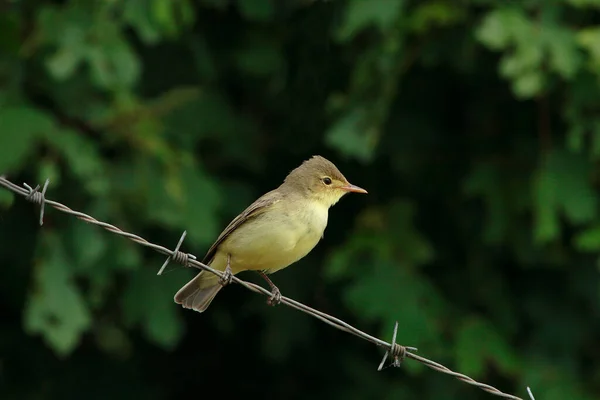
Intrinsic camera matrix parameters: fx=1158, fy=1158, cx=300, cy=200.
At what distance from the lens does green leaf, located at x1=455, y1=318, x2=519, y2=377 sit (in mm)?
8727

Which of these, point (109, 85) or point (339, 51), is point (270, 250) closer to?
point (109, 85)

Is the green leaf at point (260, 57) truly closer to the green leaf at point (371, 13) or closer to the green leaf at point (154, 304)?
the green leaf at point (371, 13)

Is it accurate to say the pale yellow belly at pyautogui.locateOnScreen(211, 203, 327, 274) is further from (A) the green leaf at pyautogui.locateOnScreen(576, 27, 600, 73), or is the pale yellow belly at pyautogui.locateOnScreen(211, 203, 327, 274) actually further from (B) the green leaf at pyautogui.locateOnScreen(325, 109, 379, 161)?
(A) the green leaf at pyautogui.locateOnScreen(576, 27, 600, 73)

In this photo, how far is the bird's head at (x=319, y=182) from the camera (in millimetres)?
6336

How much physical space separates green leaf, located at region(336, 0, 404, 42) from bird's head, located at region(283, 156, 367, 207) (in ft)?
4.63

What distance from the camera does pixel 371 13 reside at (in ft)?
25.4

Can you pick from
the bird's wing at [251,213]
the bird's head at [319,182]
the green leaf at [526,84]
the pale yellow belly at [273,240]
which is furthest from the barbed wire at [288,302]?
the green leaf at [526,84]

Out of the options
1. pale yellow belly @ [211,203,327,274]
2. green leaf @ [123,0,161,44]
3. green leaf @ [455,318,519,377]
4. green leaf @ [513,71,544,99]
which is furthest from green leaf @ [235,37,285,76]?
pale yellow belly @ [211,203,327,274]

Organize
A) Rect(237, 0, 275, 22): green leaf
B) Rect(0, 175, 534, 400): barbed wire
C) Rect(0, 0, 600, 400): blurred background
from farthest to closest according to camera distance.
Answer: Rect(237, 0, 275, 22): green leaf → Rect(0, 0, 600, 400): blurred background → Rect(0, 175, 534, 400): barbed wire

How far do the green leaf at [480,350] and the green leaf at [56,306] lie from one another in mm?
2839

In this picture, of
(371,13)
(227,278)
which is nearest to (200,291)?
(227,278)

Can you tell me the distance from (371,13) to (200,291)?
2492 millimetres

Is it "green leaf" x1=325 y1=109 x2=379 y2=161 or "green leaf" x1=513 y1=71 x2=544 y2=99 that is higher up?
"green leaf" x1=513 y1=71 x2=544 y2=99

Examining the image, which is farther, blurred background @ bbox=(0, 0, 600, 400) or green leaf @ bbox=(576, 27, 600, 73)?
blurred background @ bbox=(0, 0, 600, 400)
